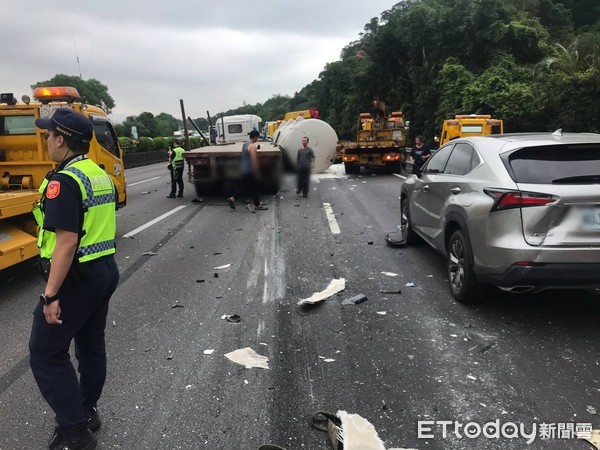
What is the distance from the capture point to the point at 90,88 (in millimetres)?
85250

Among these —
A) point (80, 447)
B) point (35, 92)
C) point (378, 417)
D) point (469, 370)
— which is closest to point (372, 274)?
point (469, 370)

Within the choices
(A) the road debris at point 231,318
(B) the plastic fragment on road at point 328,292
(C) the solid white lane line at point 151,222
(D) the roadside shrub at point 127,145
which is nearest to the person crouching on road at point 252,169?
(C) the solid white lane line at point 151,222

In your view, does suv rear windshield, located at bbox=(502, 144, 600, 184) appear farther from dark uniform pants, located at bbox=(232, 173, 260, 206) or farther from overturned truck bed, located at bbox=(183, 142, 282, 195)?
overturned truck bed, located at bbox=(183, 142, 282, 195)

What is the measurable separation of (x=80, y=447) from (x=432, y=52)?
35559 mm

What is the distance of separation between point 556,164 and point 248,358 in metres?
3.18

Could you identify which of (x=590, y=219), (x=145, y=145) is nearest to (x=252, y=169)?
(x=590, y=219)

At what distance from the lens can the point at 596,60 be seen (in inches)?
804

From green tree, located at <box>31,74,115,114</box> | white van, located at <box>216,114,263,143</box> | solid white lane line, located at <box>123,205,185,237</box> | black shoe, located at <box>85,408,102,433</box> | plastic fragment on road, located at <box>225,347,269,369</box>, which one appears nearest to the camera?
black shoe, located at <box>85,408,102,433</box>

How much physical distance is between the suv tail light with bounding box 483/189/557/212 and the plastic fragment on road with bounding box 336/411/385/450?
2.27m

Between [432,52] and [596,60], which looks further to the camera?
[432,52]

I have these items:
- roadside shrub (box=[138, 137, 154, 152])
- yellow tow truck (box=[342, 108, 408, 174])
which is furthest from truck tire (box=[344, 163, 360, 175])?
roadside shrub (box=[138, 137, 154, 152])

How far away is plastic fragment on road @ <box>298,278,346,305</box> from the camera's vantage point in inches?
204

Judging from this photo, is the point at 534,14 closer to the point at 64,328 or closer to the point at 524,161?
the point at 524,161

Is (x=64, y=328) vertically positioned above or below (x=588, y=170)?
below
